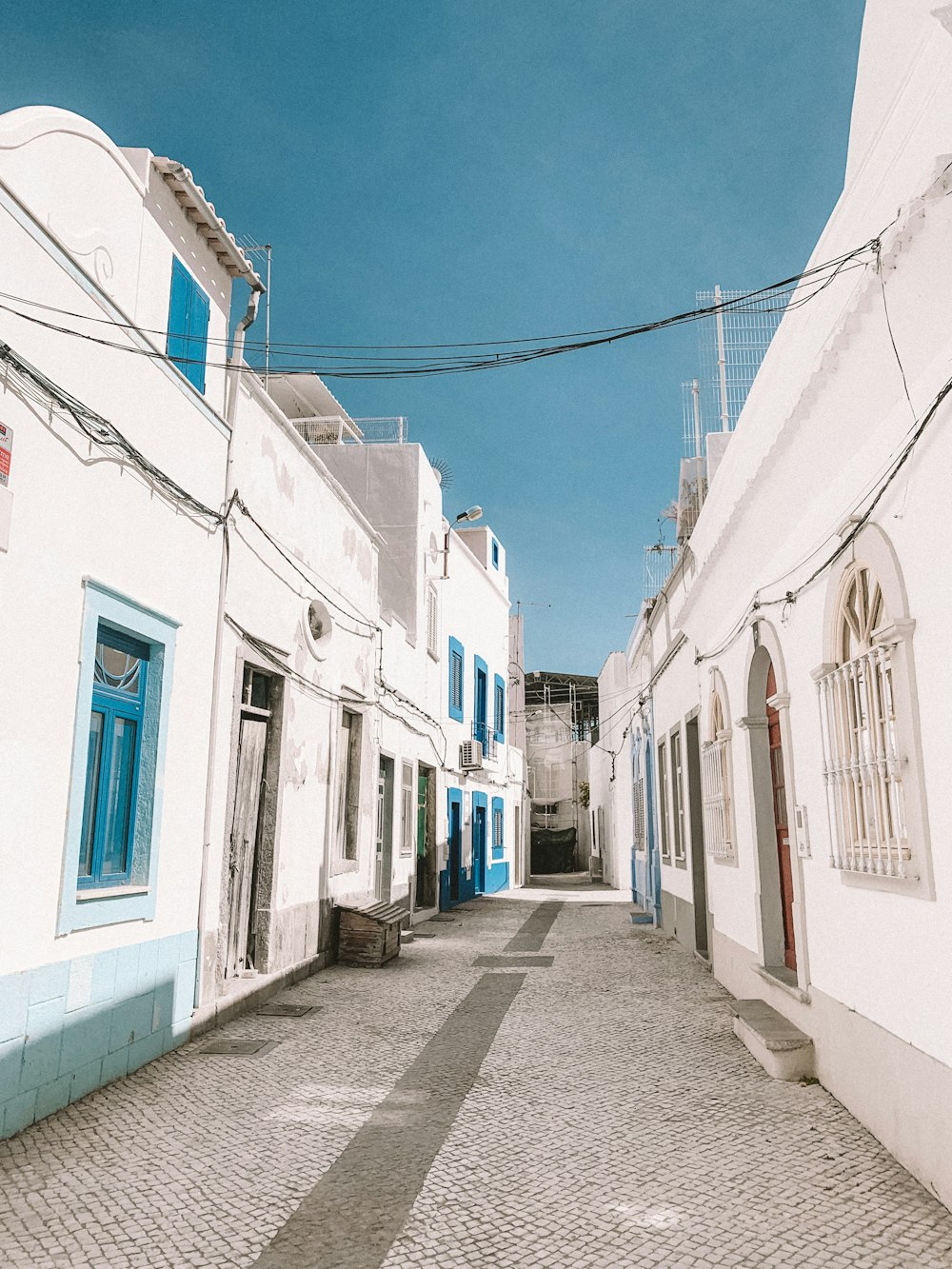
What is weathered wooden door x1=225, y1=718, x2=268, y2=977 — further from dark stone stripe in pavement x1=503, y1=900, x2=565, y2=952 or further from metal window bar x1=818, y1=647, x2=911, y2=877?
metal window bar x1=818, y1=647, x2=911, y2=877

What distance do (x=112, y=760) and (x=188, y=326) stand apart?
3285 millimetres

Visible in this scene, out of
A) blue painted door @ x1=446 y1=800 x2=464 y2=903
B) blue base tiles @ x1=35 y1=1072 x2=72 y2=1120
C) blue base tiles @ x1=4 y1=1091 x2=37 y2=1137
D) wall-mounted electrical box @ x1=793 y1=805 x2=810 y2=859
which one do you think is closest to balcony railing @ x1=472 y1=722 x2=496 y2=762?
blue painted door @ x1=446 y1=800 x2=464 y2=903

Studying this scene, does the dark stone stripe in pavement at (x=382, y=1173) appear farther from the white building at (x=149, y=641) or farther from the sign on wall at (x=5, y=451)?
the sign on wall at (x=5, y=451)

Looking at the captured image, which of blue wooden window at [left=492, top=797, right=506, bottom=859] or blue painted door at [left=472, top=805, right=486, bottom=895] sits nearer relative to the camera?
blue painted door at [left=472, top=805, right=486, bottom=895]

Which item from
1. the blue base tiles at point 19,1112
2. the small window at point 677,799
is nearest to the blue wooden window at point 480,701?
the small window at point 677,799

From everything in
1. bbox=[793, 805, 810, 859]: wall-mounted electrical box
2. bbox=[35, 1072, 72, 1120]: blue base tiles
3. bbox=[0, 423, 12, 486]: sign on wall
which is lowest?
bbox=[35, 1072, 72, 1120]: blue base tiles

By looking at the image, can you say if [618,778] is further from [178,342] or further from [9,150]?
[9,150]

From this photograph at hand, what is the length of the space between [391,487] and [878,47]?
10.5 meters

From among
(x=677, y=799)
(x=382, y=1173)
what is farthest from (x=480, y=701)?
(x=382, y=1173)

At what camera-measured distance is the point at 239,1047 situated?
6.09 metres

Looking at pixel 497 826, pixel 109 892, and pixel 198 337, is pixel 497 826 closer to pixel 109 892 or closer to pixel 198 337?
pixel 198 337

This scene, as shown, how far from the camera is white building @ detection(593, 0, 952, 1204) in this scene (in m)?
3.71

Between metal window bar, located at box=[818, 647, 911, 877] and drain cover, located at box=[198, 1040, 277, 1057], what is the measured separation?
3.79 m

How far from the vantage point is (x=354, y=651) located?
10.8 metres
